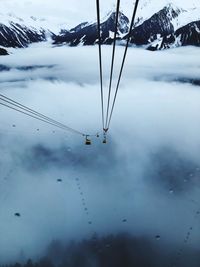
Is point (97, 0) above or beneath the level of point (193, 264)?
above

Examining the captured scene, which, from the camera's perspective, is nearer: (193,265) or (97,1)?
(97,1)

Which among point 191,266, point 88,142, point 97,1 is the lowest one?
point 191,266

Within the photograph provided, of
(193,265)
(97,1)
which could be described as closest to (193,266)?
(193,265)

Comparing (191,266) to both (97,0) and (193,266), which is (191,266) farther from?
(97,0)

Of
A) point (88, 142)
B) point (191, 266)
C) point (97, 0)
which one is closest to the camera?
point (97, 0)

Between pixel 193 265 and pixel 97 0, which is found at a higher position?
pixel 97 0

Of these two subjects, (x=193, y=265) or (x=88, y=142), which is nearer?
(x=88, y=142)

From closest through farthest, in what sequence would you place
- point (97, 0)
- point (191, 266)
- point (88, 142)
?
point (97, 0) → point (88, 142) → point (191, 266)

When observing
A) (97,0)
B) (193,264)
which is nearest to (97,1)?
(97,0)

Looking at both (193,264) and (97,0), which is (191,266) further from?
(97,0)
